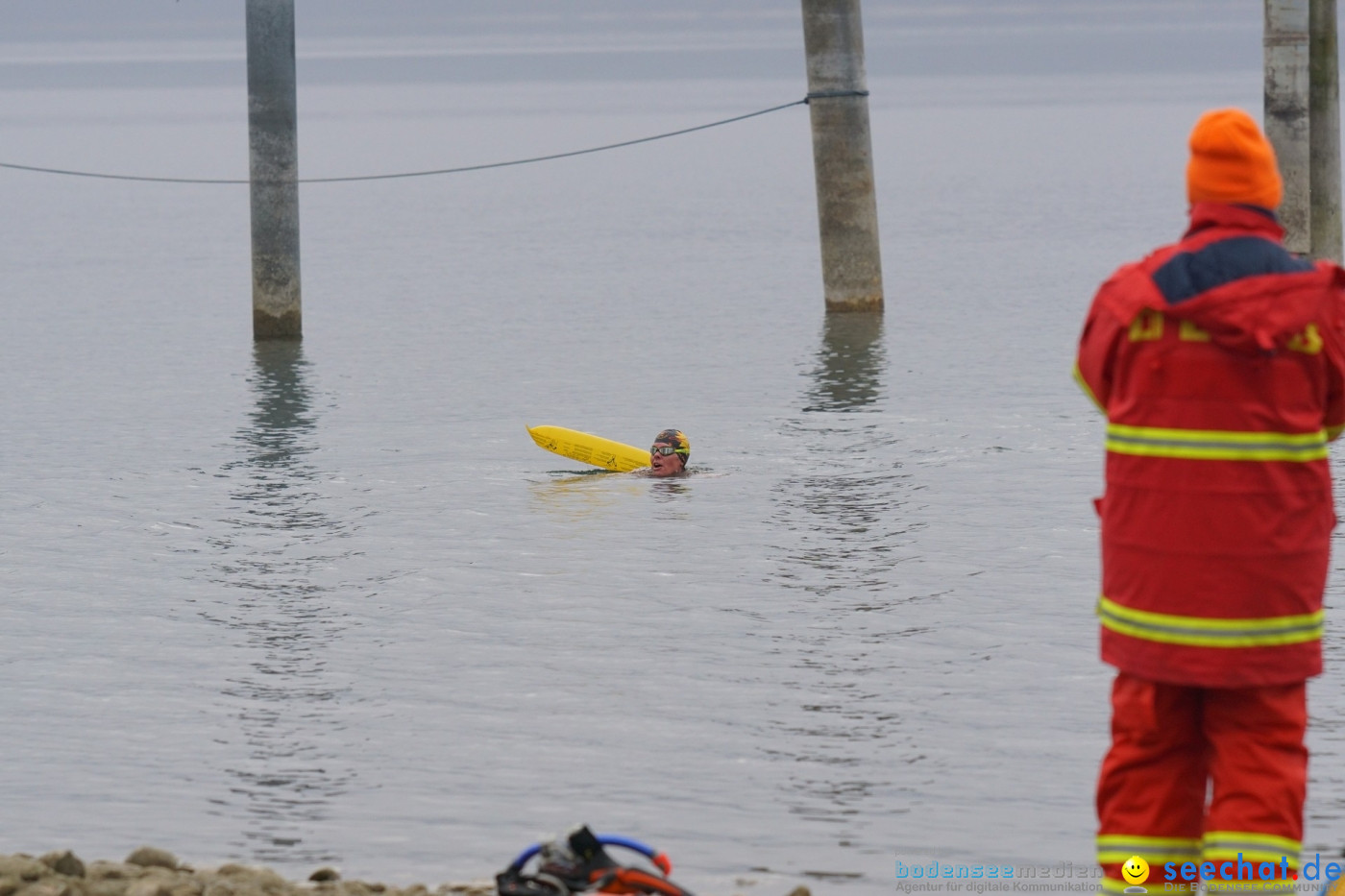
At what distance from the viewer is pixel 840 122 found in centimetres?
2455

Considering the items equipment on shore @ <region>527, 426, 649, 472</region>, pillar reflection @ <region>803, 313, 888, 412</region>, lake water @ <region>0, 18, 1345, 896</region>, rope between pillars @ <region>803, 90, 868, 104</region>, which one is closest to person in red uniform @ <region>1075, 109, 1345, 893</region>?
lake water @ <region>0, 18, 1345, 896</region>

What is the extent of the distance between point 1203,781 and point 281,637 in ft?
21.6

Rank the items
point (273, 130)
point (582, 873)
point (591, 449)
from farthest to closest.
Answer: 1. point (273, 130)
2. point (591, 449)
3. point (582, 873)

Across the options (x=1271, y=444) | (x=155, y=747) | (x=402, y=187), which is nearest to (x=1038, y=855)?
(x=1271, y=444)

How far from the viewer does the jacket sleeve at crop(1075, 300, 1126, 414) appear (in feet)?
17.8

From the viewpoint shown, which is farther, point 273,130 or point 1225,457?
point 273,130

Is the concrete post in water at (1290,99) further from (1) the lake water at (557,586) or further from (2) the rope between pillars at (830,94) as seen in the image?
(2) the rope between pillars at (830,94)

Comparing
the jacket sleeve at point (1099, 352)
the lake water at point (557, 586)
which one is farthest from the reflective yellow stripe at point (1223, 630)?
the lake water at point (557, 586)

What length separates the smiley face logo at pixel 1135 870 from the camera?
5.45 metres

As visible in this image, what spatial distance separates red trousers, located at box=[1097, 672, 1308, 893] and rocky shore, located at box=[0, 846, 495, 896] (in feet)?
7.59

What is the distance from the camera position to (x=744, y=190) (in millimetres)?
67625

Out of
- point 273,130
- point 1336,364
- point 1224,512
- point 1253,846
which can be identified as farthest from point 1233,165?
point 273,130

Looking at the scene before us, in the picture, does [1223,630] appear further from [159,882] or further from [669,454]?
[669,454]

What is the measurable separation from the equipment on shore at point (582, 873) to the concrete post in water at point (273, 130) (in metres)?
18.5
